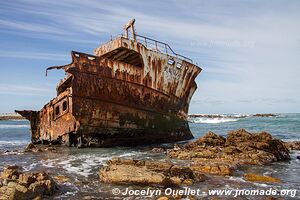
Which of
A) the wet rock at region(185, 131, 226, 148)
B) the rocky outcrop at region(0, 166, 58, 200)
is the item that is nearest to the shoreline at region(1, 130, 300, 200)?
the rocky outcrop at region(0, 166, 58, 200)

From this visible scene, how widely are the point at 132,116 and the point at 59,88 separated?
15.5ft

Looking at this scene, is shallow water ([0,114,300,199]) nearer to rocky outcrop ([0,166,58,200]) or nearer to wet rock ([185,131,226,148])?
rocky outcrop ([0,166,58,200])

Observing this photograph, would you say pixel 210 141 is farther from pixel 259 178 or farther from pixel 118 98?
pixel 259 178

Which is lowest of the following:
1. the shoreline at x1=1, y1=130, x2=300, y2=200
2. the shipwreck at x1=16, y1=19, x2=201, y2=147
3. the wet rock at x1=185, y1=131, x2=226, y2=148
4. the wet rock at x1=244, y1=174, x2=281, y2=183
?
the wet rock at x1=244, y1=174, x2=281, y2=183

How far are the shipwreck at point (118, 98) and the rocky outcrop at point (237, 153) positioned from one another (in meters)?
2.57

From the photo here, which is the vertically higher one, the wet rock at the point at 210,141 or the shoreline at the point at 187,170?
the wet rock at the point at 210,141

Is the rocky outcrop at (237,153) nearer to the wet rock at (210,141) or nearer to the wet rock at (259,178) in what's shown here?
the wet rock at (210,141)

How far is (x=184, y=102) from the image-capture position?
54.5 feet

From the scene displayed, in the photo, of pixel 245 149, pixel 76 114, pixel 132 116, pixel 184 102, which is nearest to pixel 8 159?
pixel 76 114

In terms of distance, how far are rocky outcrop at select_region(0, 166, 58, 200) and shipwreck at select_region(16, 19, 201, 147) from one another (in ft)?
19.5

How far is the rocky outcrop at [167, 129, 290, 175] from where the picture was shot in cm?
914

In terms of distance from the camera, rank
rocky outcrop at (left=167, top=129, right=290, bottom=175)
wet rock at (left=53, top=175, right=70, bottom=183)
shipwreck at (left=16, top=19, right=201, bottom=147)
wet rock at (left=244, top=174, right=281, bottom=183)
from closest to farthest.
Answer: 1. wet rock at (left=53, top=175, right=70, bottom=183)
2. wet rock at (left=244, top=174, right=281, bottom=183)
3. rocky outcrop at (left=167, top=129, right=290, bottom=175)
4. shipwreck at (left=16, top=19, right=201, bottom=147)

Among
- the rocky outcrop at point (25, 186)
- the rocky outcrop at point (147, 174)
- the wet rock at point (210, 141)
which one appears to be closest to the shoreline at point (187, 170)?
the rocky outcrop at point (147, 174)

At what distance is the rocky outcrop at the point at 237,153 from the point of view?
9.14 metres
